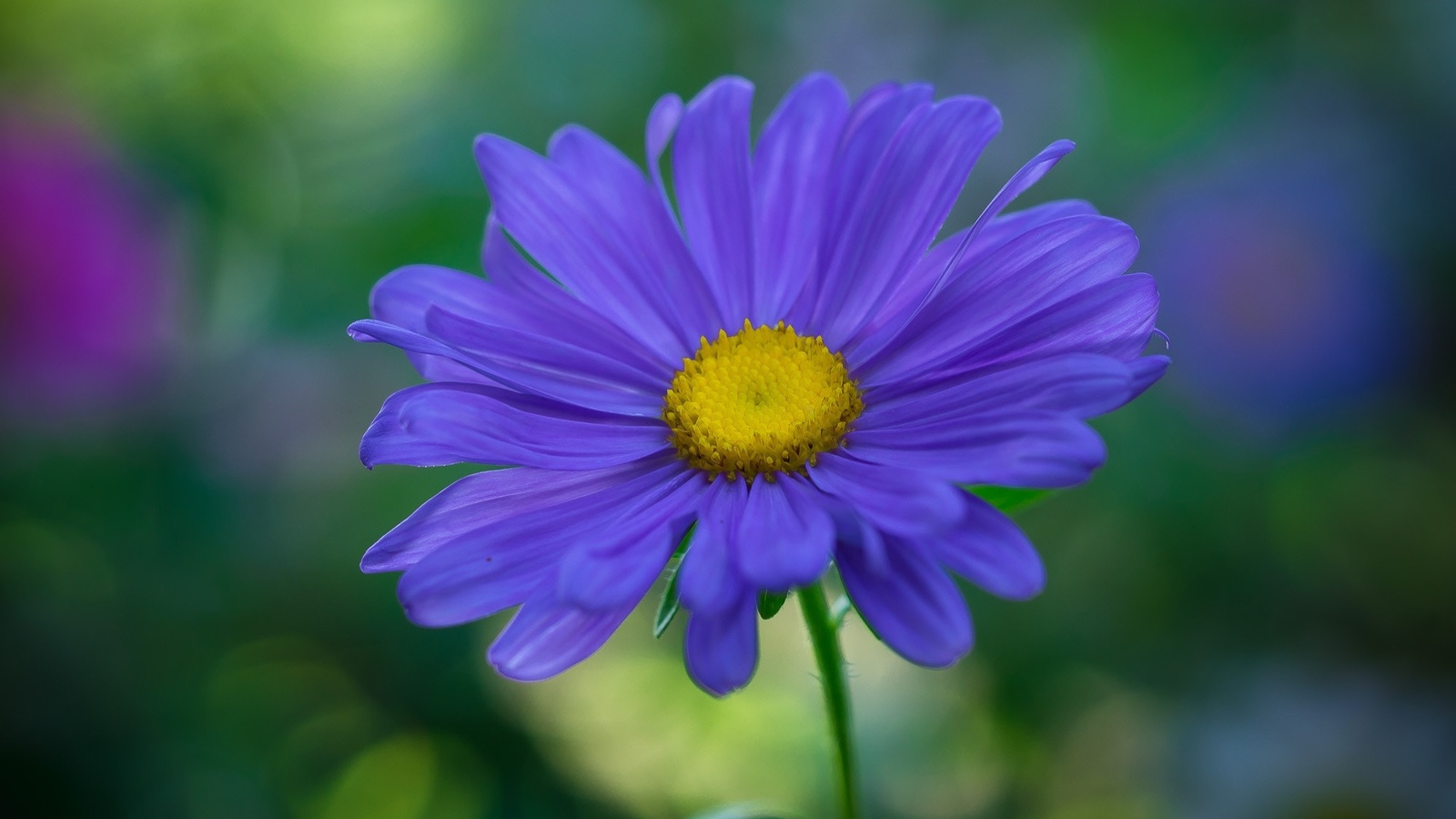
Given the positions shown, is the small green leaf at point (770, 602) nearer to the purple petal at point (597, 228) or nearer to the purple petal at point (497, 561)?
the purple petal at point (497, 561)

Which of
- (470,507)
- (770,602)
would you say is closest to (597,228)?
(470,507)

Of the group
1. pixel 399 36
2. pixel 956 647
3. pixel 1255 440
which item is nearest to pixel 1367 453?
pixel 1255 440

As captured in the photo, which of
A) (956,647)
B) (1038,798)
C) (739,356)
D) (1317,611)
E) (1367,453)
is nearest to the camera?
(956,647)

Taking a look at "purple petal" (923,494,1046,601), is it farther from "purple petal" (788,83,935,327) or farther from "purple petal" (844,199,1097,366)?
"purple petal" (788,83,935,327)

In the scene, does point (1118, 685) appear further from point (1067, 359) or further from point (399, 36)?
point (399, 36)

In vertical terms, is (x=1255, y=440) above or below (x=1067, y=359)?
above
